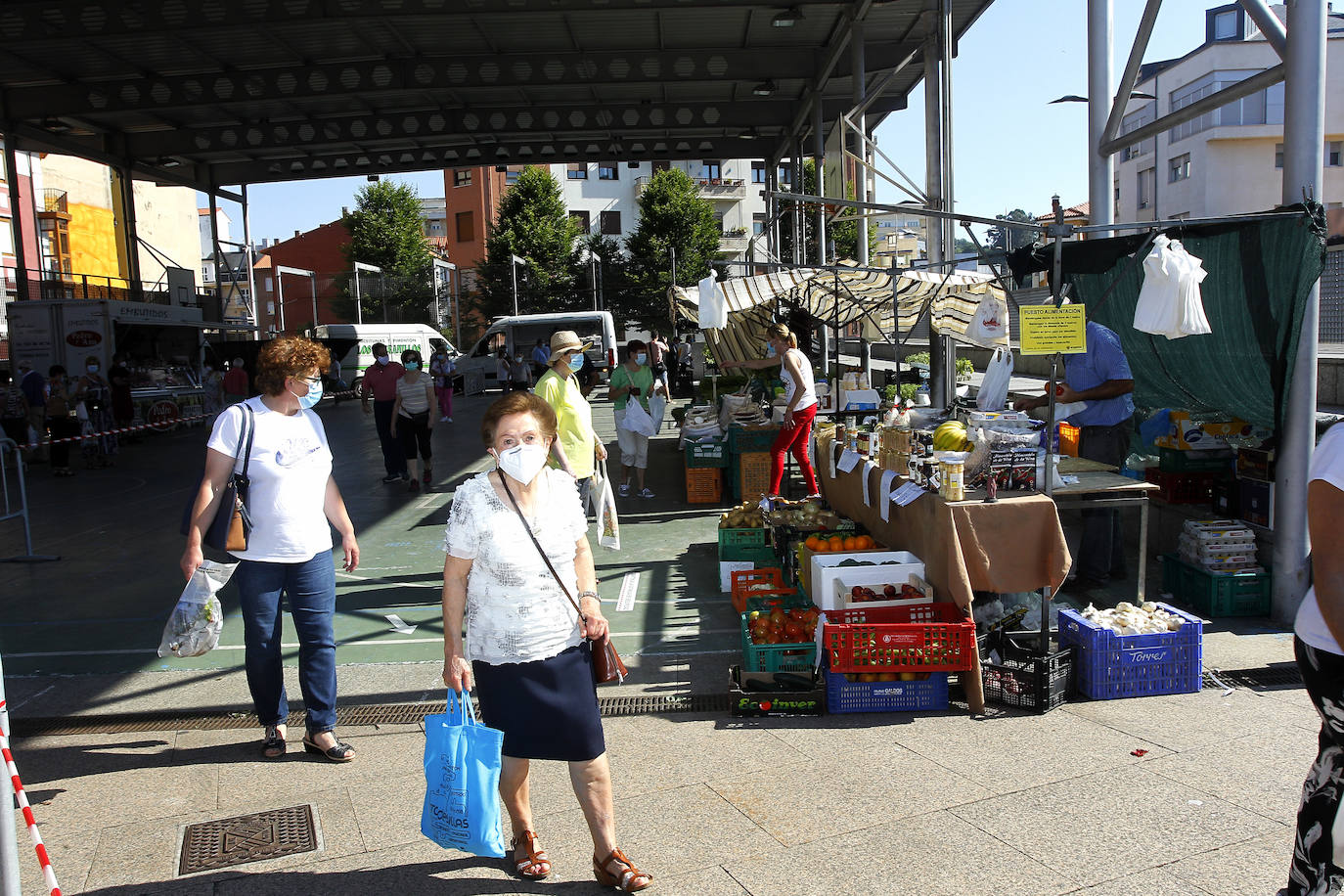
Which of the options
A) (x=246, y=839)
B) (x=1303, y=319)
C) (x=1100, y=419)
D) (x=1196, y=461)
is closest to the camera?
(x=246, y=839)

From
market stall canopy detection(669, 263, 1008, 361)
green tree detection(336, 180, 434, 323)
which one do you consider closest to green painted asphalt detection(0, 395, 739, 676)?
market stall canopy detection(669, 263, 1008, 361)

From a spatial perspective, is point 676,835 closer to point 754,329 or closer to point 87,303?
point 754,329

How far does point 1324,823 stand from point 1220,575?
3989 mm

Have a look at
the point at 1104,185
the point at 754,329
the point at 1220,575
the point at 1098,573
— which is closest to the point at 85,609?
the point at 1098,573

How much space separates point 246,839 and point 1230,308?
21.6 ft

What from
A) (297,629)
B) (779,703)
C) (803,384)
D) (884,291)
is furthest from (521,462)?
(884,291)

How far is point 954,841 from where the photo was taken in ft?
11.9

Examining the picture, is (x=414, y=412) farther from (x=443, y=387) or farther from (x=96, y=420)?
(x=443, y=387)

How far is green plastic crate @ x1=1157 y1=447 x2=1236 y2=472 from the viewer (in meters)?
7.41

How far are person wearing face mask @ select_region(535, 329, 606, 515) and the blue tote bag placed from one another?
416cm

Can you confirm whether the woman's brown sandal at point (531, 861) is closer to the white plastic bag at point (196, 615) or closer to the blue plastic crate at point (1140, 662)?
the white plastic bag at point (196, 615)

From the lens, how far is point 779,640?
212 inches

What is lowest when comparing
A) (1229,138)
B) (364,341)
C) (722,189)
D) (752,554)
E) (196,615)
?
(752,554)

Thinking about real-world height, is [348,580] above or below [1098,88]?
below
